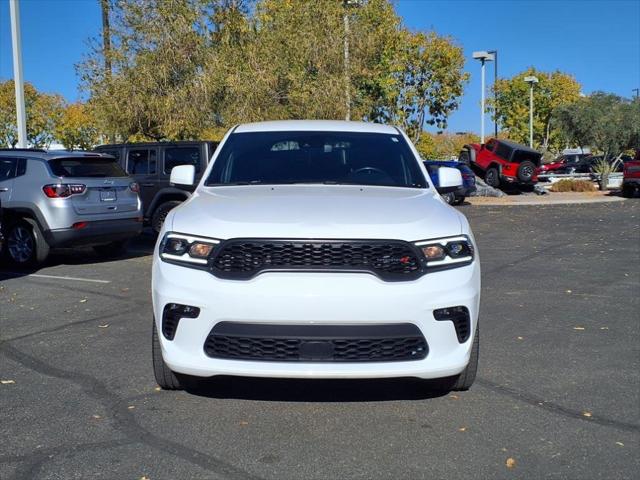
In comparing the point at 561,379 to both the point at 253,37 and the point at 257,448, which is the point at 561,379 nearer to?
the point at 257,448

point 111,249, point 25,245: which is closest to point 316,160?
point 25,245

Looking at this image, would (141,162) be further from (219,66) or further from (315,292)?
(315,292)

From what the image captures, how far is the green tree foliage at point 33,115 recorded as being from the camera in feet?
143

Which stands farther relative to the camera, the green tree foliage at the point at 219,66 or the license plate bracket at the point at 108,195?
the green tree foliage at the point at 219,66

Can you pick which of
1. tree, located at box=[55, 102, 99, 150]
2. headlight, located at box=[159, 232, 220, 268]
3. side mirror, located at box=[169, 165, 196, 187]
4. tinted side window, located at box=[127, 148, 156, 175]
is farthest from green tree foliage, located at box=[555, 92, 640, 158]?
headlight, located at box=[159, 232, 220, 268]

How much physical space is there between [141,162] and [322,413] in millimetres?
9875

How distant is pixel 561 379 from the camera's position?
5.01m

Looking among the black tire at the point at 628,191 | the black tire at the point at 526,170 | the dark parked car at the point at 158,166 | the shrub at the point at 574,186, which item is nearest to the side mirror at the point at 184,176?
the dark parked car at the point at 158,166

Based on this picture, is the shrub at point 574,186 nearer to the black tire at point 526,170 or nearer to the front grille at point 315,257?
the black tire at point 526,170

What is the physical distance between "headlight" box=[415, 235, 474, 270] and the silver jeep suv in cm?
745

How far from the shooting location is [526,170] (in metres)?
27.3

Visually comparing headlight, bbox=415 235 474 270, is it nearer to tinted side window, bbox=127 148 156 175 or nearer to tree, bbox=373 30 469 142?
tinted side window, bbox=127 148 156 175

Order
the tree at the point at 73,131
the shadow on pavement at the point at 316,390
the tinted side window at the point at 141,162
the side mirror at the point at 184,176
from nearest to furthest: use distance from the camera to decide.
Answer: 1. the shadow on pavement at the point at 316,390
2. the side mirror at the point at 184,176
3. the tinted side window at the point at 141,162
4. the tree at the point at 73,131

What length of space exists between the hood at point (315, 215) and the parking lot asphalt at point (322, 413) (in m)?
1.14
